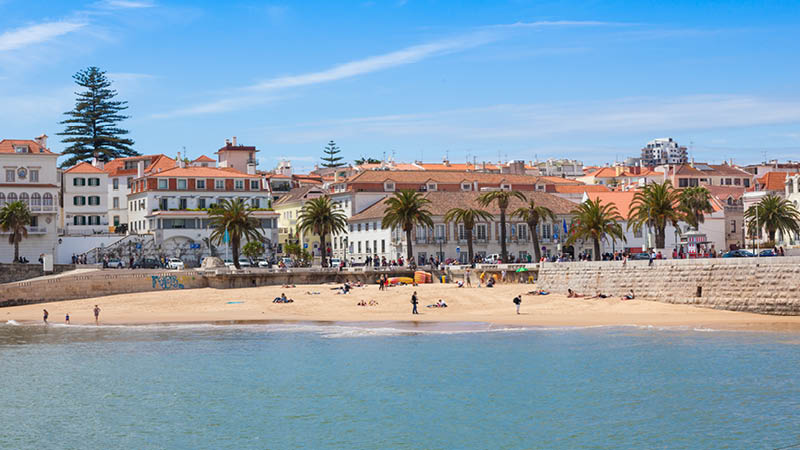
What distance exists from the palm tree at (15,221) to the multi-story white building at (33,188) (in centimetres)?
168

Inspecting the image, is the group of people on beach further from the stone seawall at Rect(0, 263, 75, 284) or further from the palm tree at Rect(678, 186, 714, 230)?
the palm tree at Rect(678, 186, 714, 230)

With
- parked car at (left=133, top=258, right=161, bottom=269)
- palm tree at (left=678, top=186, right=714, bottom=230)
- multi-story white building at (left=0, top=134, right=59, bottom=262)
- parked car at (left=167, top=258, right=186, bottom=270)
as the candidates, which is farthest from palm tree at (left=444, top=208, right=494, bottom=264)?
multi-story white building at (left=0, top=134, right=59, bottom=262)

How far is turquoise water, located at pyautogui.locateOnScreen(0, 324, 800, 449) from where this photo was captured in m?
32.2

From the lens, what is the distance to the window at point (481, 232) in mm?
96438

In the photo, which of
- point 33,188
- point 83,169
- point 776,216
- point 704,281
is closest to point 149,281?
point 33,188

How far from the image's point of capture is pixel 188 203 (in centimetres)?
9869

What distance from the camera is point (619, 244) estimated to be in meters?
102

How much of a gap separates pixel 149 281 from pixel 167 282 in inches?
52.8

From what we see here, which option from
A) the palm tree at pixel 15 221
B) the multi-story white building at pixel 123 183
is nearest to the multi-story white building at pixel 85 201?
the multi-story white building at pixel 123 183

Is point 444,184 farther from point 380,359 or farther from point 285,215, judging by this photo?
point 380,359

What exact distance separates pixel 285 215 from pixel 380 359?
7373 centimetres

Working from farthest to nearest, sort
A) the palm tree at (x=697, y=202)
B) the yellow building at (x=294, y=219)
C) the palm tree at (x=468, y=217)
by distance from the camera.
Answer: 1. the yellow building at (x=294, y=219)
2. the palm tree at (x=697, y=202)
3. the palm tree at (x=468, y=217)

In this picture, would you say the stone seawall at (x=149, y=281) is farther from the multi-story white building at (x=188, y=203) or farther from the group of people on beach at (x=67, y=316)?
the multi-story white building at (x=188, y=203)

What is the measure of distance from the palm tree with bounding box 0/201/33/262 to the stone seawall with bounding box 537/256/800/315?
49.1 m
